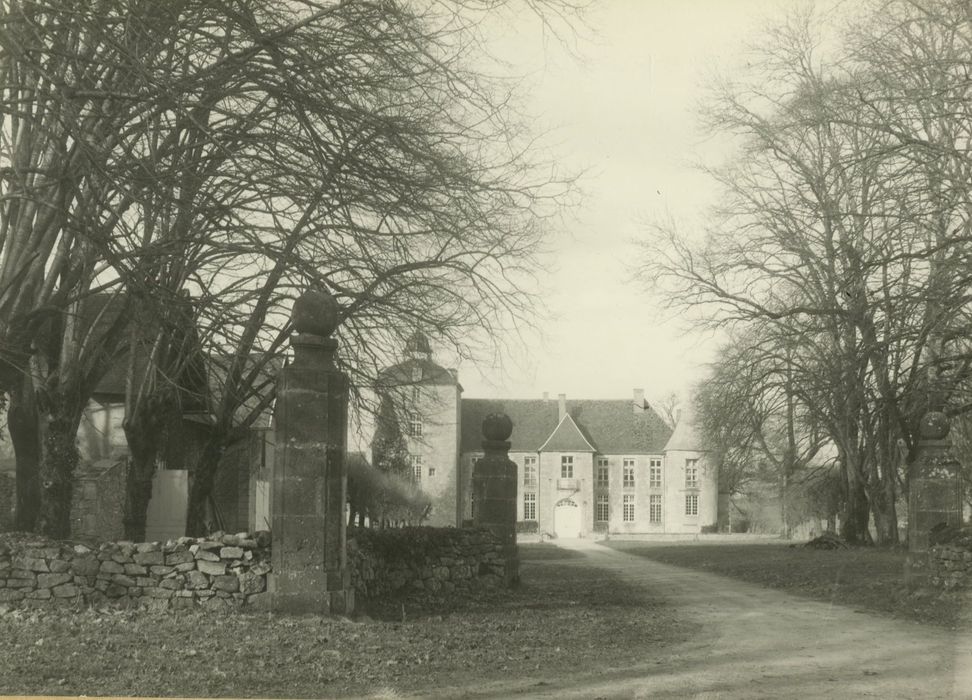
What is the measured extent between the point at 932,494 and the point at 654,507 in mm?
61565

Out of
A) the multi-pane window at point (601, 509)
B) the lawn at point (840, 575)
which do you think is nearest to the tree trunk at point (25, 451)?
the lawn at point (840, 575)

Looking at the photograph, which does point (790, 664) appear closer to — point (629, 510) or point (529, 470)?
point (529, 470)

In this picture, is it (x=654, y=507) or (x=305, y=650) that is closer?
(x=305, y=650)

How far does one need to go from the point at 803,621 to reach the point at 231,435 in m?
11.9

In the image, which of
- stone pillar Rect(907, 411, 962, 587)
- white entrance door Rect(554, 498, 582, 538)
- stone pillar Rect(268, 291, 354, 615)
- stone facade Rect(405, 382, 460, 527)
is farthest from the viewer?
white entrance door Rect(554, 498, 582, 538)

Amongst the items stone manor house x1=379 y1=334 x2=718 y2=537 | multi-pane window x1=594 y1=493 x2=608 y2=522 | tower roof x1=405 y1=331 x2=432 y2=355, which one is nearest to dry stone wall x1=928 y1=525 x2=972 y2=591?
tower roof x1=405 y1=331 x2=432 y2=355

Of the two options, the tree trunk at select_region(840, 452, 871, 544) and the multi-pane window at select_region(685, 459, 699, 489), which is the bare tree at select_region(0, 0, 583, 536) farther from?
the multi-pane window at select_region(685, 459, 699, 489)

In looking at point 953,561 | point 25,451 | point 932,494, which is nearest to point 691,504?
point 932,494

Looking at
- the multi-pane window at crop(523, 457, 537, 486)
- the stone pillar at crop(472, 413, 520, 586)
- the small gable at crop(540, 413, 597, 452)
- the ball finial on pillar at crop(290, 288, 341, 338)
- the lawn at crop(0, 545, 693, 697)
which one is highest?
the small gable at crop(540, 413, 597, 452)

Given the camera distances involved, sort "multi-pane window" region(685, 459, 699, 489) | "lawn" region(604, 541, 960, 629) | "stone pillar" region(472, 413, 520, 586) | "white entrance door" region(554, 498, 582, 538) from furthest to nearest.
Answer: "multi-pane window" region(685, 459, 699, 489) → "white entrance door" region(554, 498, 582, 538) → "stone pillar" region(472, 413, 520, 586) → "lawn" region(604, 541, 960, 629)

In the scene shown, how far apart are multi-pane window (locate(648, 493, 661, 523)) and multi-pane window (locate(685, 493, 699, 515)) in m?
2.15

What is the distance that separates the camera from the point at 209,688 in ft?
25.3

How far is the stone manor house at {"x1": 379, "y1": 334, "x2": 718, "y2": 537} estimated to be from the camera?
75.0 m

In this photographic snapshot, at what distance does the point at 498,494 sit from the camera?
736 inches
